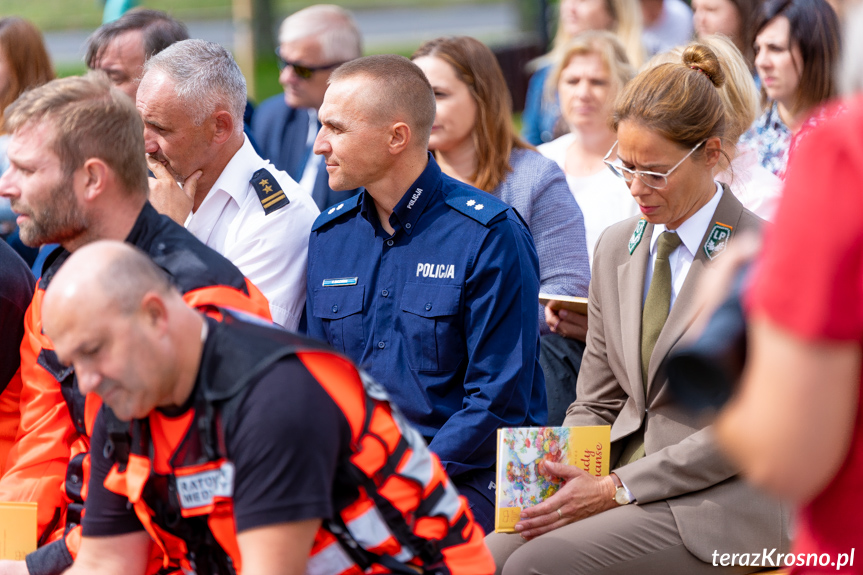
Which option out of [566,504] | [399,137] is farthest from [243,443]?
[399,137]

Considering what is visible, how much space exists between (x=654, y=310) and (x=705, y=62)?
31.0 inches

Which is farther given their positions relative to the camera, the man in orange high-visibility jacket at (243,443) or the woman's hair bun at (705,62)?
the woman's hair bun at (705,62)

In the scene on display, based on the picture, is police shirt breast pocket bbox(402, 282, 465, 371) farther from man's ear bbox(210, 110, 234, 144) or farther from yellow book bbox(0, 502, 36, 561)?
yellow book bbox(0, 502, 36, 561)

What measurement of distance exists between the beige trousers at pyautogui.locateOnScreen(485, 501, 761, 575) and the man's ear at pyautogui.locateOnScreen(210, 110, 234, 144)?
1.64 meters

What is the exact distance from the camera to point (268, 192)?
3172 millimetres

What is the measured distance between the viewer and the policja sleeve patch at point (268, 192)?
3153 mm

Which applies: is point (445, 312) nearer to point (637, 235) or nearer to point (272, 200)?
point (637, 235)

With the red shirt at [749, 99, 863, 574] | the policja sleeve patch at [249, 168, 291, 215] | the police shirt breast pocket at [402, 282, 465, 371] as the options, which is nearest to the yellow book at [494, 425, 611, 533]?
the police shirt breast pocket at [402, 282, 465, 371]

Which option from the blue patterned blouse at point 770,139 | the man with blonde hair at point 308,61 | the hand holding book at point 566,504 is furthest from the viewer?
the man with blonde hair at point 308,61

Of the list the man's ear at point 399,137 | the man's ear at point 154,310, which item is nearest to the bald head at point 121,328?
the man's ear at point 154,310

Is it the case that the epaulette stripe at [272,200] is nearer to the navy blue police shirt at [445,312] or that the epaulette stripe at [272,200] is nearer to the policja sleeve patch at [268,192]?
the policja sleeve patch at [268,192]

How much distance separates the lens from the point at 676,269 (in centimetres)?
282

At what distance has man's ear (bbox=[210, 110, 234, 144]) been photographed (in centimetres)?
313

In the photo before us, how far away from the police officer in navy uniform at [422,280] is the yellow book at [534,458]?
0.24 metres
